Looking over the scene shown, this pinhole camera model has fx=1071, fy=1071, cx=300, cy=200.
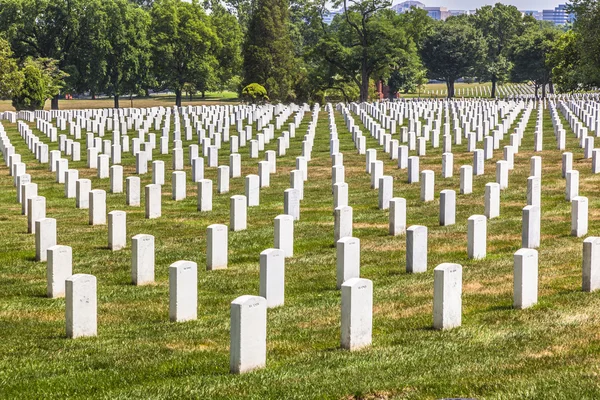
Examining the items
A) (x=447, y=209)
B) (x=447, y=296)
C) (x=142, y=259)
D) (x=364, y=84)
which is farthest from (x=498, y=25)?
(x=447, y=296)

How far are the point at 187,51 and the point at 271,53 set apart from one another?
15291 millimetres

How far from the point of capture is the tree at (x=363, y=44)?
7819 cm

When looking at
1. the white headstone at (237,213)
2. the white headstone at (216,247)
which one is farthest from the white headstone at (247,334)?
the white headstone at (237,213)

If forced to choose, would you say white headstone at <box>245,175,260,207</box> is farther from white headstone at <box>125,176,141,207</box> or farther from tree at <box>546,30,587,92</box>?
tree at <box>546,30,587,92</box>

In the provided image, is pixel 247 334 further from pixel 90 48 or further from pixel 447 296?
pixel 90 48

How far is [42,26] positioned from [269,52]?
19.1 m

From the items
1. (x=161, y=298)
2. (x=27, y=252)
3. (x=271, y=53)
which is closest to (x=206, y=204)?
(x=27, y=252)

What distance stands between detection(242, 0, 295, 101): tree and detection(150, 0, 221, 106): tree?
40.6 ft

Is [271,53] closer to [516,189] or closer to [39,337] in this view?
[516,189]

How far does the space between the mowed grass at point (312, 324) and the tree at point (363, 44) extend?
61016 millimetres

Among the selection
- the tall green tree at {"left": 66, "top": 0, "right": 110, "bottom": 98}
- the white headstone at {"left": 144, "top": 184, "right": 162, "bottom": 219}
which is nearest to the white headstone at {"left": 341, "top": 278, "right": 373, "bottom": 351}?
the white headstone at {"left": 144, "top": 184, "right": 162, "bottom": 219}

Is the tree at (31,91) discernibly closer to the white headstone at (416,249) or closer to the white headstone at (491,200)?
the white headstone at (491,200)

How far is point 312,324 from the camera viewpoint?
968 cm

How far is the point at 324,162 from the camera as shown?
27328 millimetres
